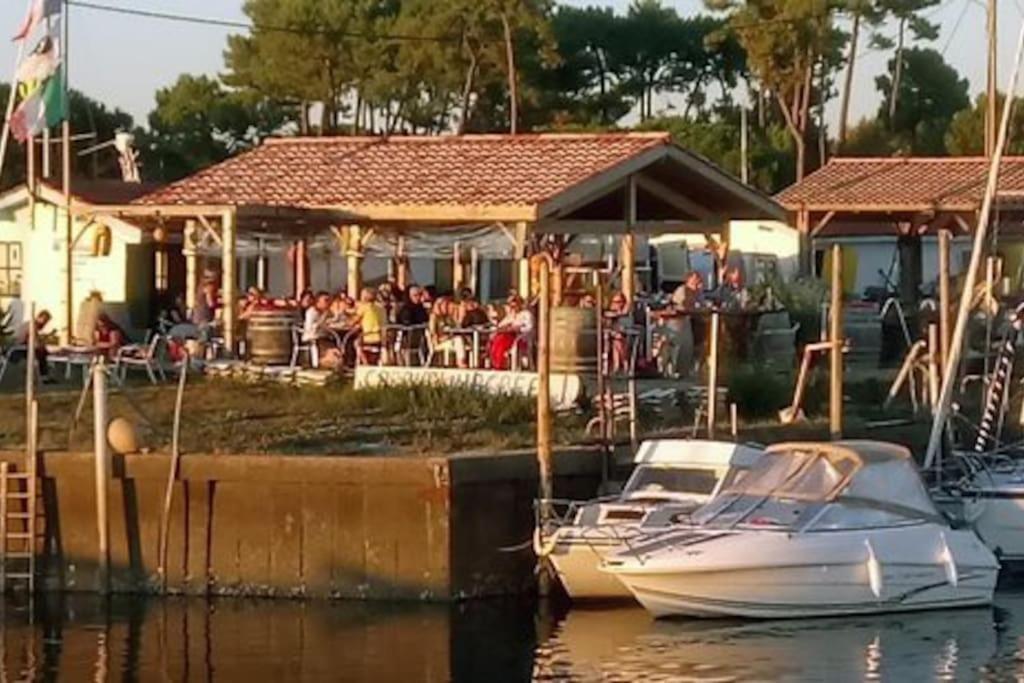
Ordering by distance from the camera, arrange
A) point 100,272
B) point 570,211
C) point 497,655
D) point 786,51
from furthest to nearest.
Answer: point 786,51, point 100,272, point 570,211, point 497,655

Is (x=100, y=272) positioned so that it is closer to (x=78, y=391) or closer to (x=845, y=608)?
(x=78, y=391)

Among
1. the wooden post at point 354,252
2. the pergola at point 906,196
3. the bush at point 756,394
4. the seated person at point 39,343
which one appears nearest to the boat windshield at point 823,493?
the bush at point 756,394

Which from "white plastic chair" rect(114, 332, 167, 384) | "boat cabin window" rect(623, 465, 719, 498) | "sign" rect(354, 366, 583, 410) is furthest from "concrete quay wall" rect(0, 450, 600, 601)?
"white plastic chair" rect(114, 332, 167, 384)

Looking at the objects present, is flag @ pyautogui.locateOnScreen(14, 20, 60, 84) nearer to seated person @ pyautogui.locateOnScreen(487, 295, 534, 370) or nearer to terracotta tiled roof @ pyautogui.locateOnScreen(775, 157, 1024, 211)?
seated person @ pyautogui.locateOnScreen(487, 295, 534, 370)

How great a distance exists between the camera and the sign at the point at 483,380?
29.7 m

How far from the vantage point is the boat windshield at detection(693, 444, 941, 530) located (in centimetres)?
2467

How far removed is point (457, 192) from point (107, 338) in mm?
5003

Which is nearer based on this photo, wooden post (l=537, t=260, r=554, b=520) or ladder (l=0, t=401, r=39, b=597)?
wooden post (l=537, t=260, r=554, b=520)

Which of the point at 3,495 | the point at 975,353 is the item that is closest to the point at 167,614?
the point at 3,495

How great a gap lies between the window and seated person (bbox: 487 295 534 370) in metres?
14.6

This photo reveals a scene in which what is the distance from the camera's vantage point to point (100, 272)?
43.1m

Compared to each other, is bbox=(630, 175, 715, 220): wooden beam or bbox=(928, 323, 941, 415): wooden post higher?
bbox=(630, 175, 715, 220): wooden beam

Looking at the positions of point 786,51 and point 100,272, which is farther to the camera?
point 786,51

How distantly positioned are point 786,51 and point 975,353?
135 ft
